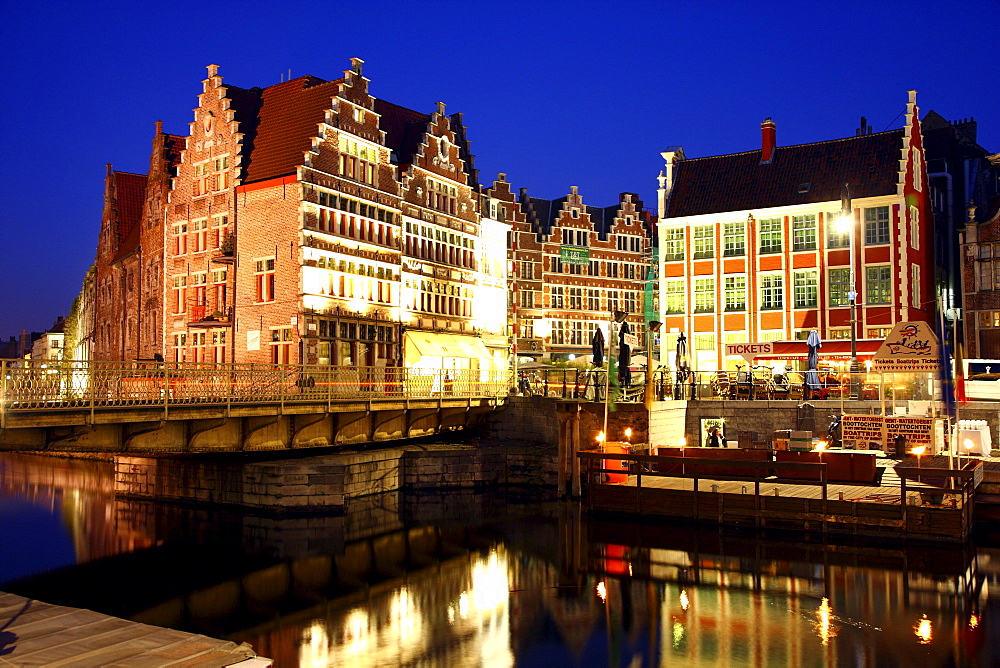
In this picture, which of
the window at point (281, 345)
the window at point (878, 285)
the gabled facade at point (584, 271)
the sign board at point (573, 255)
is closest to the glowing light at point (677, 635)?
the window at point (281, 345)

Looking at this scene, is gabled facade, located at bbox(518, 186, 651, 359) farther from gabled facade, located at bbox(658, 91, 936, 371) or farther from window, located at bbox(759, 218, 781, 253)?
window, located at bbox(759, 218, 781, 253)

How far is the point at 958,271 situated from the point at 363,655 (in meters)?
50.9

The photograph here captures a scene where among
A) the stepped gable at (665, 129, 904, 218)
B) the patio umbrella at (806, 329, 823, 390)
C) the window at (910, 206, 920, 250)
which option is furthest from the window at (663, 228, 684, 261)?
the patio umbrella at (806, 329, 823, 390)

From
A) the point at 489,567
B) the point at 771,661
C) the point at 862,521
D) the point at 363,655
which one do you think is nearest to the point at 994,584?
the point at 862,521

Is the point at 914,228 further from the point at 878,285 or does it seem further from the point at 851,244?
the point at 851,244

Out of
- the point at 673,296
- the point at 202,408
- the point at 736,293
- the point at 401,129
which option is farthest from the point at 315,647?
the point at 673,296

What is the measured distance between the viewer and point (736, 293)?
161 feet

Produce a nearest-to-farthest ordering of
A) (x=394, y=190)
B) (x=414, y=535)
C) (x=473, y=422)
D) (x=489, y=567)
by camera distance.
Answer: (x=489, y=567), (x=414, y=535), (x=473, y=422), (x=394, y=190)

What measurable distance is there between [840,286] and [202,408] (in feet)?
115

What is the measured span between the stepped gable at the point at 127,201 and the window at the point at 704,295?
3710 cm

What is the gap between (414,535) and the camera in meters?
26.5

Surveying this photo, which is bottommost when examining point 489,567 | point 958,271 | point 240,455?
point 489,567

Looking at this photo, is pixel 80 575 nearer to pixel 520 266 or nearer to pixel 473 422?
pixel 473 422

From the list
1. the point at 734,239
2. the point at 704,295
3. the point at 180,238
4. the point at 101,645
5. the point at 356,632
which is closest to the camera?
the point at 101,645
